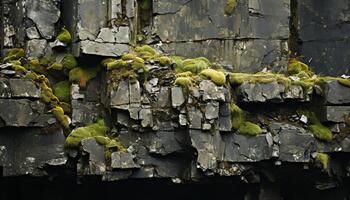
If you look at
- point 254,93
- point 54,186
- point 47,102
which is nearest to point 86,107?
point 47,102

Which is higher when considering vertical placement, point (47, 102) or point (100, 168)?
point (47, 102)

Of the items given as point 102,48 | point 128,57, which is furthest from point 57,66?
point 128,57

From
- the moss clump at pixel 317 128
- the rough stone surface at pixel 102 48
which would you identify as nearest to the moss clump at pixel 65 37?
the rough stone surface at pixel 102 48

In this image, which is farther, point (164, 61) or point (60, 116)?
point (164, 61)

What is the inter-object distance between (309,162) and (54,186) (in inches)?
283

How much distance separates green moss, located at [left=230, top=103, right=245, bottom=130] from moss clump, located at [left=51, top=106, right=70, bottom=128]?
4.53m

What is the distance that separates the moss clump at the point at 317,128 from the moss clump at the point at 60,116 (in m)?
6.61

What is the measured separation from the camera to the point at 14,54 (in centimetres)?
1944

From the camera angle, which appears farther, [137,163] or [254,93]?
[254,93]

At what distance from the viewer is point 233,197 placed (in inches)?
773

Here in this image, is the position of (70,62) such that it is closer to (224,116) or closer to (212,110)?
(212,110)

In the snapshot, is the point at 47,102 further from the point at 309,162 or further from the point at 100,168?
the point at 309,162

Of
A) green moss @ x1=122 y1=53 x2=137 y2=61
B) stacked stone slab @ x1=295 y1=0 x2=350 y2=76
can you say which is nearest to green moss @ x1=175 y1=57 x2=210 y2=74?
green moss @ x1=122 y1=53 x2=137 y2=61

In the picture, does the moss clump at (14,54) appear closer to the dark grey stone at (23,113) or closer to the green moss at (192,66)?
the dark grey stone at (23,113)
